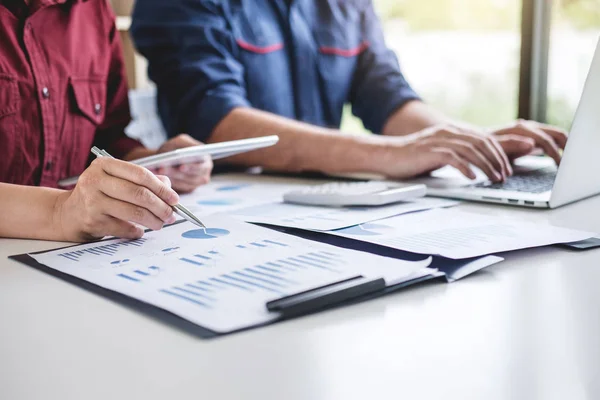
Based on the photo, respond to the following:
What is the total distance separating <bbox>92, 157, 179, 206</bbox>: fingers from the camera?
2.61ft

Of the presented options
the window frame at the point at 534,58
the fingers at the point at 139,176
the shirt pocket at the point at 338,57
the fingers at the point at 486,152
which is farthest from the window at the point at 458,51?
the fingers at the point at 139,176

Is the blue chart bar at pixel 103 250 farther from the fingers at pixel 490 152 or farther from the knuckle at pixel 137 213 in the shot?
the fingers at pixel 490 152

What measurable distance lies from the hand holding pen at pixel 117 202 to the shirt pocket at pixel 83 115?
0.43 meters

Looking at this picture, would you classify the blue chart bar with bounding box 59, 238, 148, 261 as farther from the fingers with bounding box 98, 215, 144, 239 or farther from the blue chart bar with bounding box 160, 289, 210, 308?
the blue chart bar with bounding box 160, 289, 210, 308

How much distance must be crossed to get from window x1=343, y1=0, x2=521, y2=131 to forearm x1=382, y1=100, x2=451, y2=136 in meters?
1.57

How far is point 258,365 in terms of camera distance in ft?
1.65

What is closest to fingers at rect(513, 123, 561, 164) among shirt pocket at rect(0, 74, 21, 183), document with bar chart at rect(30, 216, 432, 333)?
document with bar chart at rect(30, 216, 432, 333)

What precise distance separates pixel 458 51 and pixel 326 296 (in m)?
3.29

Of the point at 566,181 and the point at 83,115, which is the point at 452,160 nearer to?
the point at 566,181

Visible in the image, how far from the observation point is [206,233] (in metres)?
0.83

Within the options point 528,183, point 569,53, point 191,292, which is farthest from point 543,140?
point 569,53

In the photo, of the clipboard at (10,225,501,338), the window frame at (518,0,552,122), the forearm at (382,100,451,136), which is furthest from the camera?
the window frame at (518,0,552,122)

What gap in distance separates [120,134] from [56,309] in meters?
0.80

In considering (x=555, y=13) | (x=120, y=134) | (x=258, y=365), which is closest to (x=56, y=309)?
(x=258, y=365)
